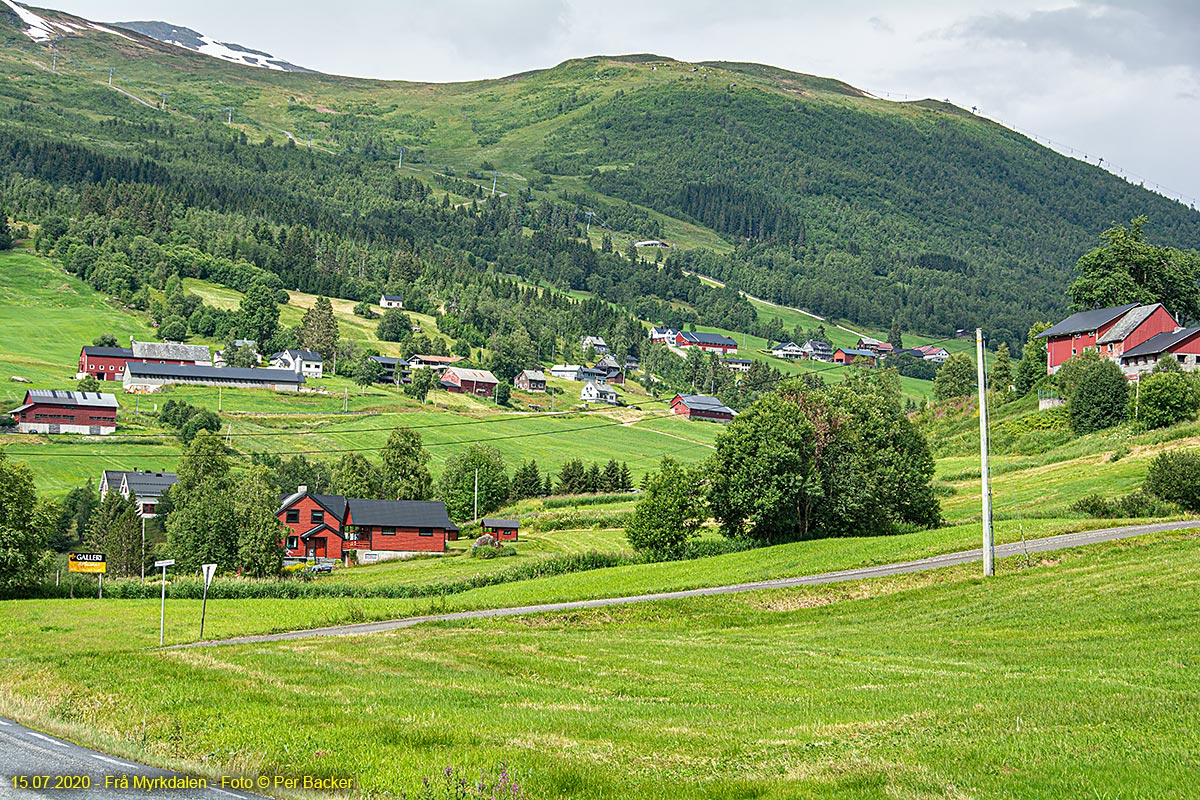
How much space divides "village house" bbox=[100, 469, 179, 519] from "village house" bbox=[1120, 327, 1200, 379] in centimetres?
10390

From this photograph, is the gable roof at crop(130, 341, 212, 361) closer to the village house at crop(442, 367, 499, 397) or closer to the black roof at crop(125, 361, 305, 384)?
the black roof at crop(125, 361, 305, 384)

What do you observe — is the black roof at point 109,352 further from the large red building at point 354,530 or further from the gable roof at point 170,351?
the large red building at point 354,530

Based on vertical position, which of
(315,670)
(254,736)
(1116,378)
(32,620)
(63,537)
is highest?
(1116,378)

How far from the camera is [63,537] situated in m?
112

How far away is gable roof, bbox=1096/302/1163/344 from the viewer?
10594 centimetres

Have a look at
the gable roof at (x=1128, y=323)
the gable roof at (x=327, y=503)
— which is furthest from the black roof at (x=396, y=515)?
the gable roof at (x=1128, y=323)

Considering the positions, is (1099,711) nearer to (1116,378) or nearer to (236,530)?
(236,530)

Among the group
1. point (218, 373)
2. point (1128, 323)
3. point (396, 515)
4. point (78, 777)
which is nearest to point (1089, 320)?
point (1128, 323)

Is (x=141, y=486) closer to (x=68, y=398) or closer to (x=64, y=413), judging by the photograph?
(x=64, y=413)

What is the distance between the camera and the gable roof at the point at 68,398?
144250mm

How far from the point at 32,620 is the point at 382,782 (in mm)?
42648

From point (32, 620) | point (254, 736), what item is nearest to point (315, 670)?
point (254, 736)

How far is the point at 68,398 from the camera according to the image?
145 metres

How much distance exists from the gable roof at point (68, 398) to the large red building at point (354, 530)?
2264 inches
